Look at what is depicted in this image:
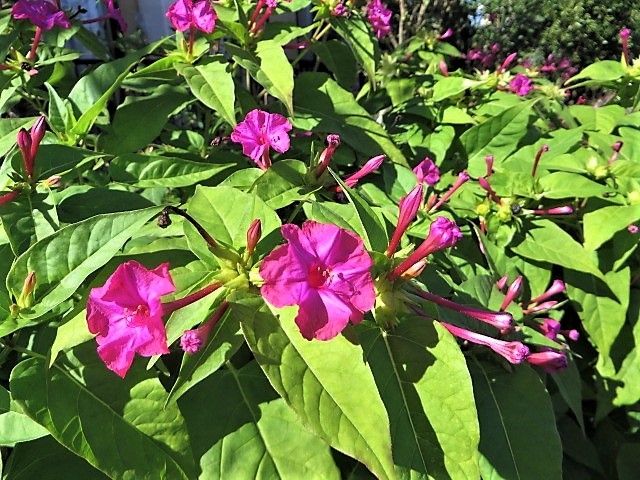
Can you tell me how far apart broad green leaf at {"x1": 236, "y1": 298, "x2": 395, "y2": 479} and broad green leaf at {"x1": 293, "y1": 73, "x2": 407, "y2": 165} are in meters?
0.96

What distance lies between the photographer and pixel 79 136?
1.44m

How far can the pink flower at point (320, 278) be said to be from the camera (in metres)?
0.84

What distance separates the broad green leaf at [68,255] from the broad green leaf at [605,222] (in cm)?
125

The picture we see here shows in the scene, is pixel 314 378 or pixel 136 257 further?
pixel 136 257

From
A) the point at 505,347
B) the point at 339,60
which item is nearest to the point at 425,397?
the point at 505,347

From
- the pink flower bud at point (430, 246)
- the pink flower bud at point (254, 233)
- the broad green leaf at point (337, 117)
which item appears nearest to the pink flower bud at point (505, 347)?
the pink flower bud at point (430, 246)

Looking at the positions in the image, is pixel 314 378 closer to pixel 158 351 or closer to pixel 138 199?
pixel 158 351

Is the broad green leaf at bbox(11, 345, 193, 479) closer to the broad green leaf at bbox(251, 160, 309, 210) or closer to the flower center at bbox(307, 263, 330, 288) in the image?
the flower center at bbox(307, 263, 330, 288)

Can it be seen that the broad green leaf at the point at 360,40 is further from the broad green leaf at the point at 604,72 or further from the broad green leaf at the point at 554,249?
the broad green leaf at the point at 604,72

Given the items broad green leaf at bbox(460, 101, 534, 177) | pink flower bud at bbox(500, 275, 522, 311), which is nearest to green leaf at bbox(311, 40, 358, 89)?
broad green leaf at bbox(460, 101, 534, 177)

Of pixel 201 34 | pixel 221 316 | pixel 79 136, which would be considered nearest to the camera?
pixel 221 316

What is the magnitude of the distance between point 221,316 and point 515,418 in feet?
2.12

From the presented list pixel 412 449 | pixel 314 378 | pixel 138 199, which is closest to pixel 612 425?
pixel 412 449

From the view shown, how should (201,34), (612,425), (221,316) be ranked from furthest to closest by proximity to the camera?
(612,425)
(201,34)
(221,316)
